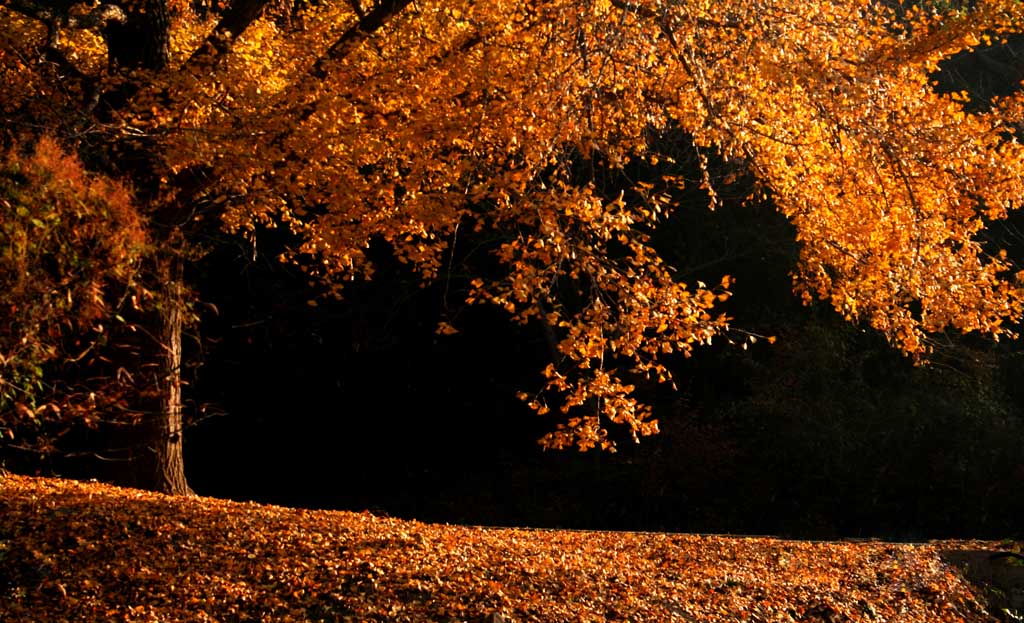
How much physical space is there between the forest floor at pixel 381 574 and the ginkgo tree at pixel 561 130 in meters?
0.89

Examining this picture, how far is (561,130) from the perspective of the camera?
17.3 ft

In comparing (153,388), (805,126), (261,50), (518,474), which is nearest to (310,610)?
(153,388)

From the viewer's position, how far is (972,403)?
12648mm

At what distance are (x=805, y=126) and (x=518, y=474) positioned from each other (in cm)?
824

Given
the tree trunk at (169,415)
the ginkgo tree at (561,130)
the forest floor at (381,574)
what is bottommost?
the forest floor at (381,574)

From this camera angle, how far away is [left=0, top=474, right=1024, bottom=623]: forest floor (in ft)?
15.3

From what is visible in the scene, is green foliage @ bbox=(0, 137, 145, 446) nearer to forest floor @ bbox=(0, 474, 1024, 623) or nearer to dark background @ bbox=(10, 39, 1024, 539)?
forest floor @ bbox=(0, 474, 1024, 623)

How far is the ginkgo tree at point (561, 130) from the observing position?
5457 mm

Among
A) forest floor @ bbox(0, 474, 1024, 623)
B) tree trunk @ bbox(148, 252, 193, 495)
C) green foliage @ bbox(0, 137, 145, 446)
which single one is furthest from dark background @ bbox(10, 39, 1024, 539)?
green foliage @ bbox(0, 137, 145, 446)

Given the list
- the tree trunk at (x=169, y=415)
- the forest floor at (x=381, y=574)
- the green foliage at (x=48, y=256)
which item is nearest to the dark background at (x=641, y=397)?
the tree trunk at (x=169, y=415)

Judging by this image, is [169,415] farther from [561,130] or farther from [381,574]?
[561,130]

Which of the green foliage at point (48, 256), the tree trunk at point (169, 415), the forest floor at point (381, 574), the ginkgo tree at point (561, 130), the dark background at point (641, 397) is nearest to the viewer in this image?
the green foliage at point (48, 256)

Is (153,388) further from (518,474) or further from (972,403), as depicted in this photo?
(972,403)

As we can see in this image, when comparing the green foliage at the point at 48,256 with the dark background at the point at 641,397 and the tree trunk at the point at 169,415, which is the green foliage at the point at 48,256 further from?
the dark background at the point at 641,397
